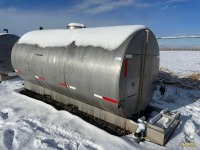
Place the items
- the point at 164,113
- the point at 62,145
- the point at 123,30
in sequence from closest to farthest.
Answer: the point at 62,145 → the point at 123,30 → the point at 164,113

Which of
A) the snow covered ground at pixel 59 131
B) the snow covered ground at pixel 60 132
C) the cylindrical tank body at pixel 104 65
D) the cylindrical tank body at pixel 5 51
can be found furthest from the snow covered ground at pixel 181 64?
the cylindrical tank body at pixel 5 51

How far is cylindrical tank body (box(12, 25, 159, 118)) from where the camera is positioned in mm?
4699

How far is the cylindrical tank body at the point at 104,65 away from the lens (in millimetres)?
4699

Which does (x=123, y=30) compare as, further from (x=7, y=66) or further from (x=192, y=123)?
(x=7, y=66)

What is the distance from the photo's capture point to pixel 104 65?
4820mm

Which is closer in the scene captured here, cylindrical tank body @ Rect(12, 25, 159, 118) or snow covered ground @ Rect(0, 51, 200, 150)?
snow covered ground @ Rect(0, 51, 200, 150)

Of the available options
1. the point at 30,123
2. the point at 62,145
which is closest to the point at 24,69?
the point at 30,123

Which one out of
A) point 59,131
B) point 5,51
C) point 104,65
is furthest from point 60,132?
point 5,51

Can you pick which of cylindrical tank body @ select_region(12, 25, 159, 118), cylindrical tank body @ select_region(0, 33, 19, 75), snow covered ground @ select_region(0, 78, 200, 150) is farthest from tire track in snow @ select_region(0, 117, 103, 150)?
cylindrical tank body @ select_region(0, 33, 19, 75)

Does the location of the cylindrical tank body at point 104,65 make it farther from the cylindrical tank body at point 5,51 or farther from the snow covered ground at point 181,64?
the snow covered ground at point 181,64

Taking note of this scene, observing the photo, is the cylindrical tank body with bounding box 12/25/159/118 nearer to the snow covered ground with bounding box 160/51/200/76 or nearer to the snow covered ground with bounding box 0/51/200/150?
the snow covered ground with bounding box 0/51/200/150

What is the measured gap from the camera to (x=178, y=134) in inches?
202

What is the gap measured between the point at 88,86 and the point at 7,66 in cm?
764

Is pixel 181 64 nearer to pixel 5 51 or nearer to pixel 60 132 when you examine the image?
pixel 5 51
